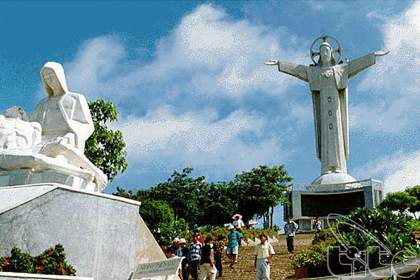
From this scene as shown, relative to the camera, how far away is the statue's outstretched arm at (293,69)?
113ft

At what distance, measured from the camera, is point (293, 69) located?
114 ft

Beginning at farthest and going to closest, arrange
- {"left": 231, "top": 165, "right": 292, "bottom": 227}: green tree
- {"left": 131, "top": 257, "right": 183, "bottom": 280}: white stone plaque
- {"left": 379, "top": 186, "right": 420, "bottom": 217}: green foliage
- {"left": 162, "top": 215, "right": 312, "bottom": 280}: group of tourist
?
1. {"left": 231, "top": 165, "right": 292, "bottom": 227}: green tree
2. {"left": 379, "top": 186, "right": 420, "bottom": 217}: green foliage
3. {"left": 162, "top": 215, "right": 312, "bottom": 280}: group of tourist
4. {"left": 131, "top": 257, "right": 183, "bottom": 280}: white stone plaque

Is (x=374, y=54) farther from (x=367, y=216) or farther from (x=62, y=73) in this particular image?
(x=62, y=73)

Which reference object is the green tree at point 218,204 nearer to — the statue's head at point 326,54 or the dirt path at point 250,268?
the statue's head at point 326,54

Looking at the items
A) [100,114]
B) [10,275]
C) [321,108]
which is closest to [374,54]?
[321,108]

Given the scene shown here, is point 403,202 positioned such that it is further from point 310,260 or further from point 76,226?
point 76,226

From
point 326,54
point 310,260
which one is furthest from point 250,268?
point 326,54

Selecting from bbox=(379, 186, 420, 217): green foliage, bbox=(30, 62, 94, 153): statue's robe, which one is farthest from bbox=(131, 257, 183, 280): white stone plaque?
bbox=(379, 186, 420, 217): green foliage

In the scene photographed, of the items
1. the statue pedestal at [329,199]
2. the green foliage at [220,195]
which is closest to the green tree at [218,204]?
the green foliage at [220,195]

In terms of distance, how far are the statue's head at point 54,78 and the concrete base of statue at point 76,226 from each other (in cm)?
275

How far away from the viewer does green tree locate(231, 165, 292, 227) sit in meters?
40.0

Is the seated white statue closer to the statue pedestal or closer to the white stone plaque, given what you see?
the white stone plaque

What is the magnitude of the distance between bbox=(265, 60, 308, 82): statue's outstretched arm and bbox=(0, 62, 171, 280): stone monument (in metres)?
24.4

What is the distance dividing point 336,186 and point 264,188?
8.29 meters
